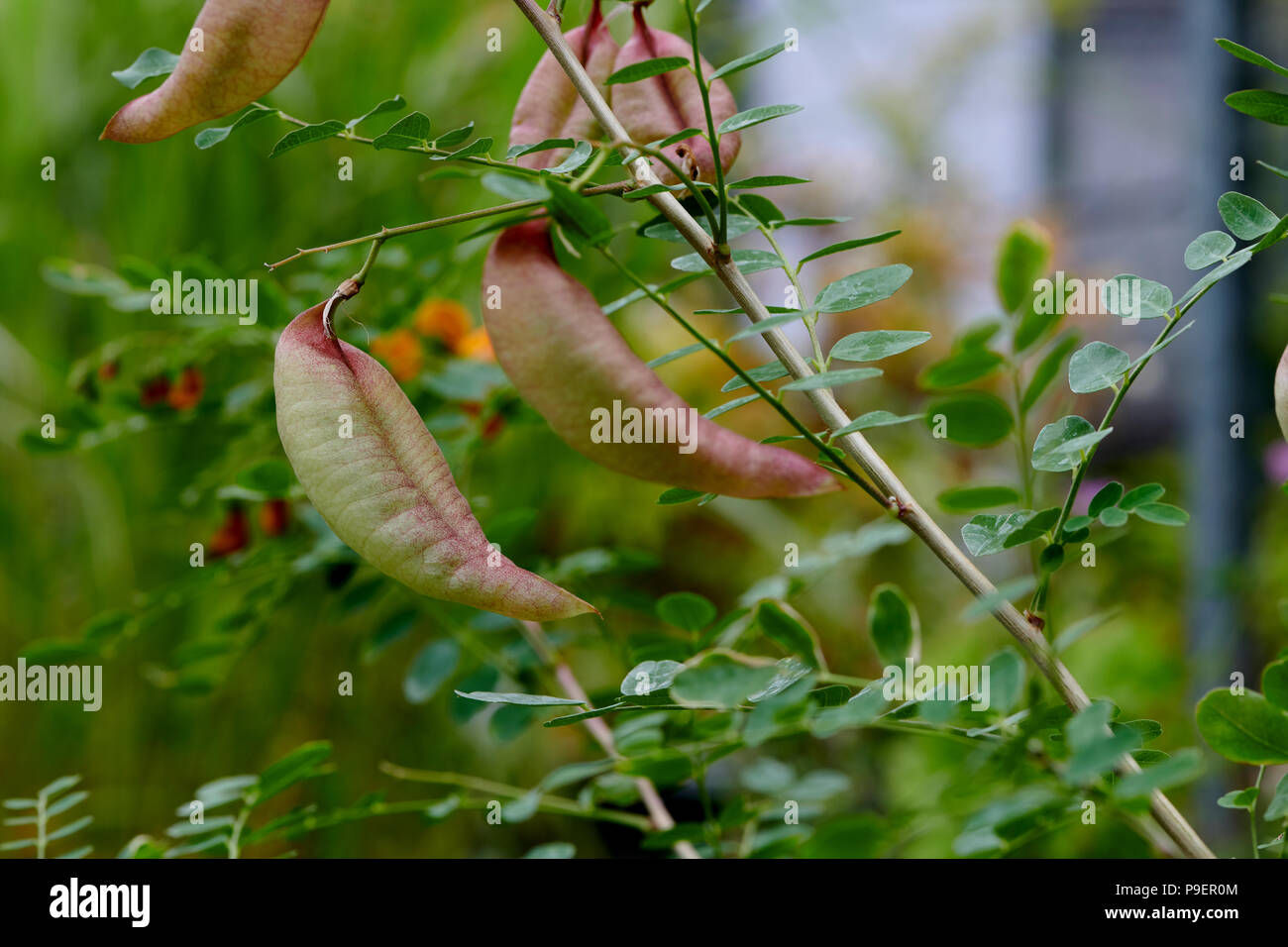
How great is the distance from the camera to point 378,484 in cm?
24

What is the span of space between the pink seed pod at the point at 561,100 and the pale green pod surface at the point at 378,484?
0.31 feet

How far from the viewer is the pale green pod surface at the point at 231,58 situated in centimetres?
26

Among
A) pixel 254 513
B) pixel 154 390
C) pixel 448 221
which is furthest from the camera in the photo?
pixel 254 513

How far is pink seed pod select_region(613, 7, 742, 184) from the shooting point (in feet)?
1.01

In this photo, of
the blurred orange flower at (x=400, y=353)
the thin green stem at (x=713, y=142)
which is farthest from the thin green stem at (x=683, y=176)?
the blurred orange flower at (x=400, y=353)

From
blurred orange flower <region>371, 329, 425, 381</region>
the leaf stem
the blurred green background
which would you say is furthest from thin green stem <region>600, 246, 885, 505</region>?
the blurred green background

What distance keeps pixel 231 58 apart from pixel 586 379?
0.40ft

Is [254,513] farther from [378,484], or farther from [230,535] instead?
[378,484]

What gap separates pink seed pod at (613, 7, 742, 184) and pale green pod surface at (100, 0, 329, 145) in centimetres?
9

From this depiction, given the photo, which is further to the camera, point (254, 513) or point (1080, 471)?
point (254, 513)

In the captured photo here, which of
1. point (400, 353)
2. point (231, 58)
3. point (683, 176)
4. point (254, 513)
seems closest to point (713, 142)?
point (683, 176)

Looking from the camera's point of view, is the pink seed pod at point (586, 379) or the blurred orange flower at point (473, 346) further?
the blurred orange flower at point (473, 346)

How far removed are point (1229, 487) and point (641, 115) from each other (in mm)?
1075

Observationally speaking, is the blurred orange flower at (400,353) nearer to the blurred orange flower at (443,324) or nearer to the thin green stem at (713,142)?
the blurred orange flower at (443,324)
